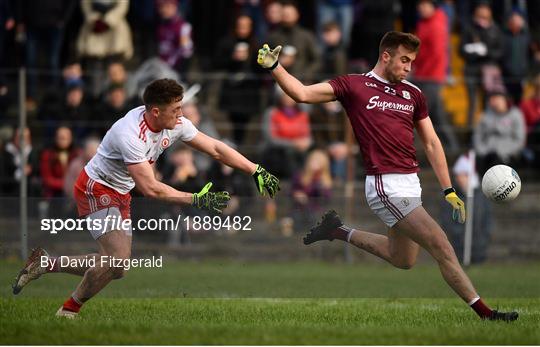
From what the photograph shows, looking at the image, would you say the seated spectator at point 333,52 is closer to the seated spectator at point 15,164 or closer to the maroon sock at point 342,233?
the seated spectator at point 15,164

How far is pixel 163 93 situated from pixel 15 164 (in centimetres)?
855

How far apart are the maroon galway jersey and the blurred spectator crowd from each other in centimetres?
741

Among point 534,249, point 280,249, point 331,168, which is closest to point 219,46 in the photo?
point 331,168

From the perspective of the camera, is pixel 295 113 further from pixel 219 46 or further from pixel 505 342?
pixel 505 342

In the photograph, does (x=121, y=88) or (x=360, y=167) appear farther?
(x=360, y=167)

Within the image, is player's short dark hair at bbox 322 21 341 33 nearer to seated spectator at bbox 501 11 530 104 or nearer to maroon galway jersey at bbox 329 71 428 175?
seated spectator at bbox 501 11 530 104

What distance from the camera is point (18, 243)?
14156 mm

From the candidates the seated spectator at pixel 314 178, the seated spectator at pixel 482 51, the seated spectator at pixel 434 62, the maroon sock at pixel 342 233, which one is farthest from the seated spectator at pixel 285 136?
the maroon sock at pixel 342 233

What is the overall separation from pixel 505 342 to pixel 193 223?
664 cm

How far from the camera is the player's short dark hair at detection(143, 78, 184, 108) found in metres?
11.2

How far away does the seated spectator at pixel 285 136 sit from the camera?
2002cm

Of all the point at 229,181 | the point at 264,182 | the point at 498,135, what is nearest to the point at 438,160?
the point at 264,182

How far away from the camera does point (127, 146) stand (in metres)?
11.2

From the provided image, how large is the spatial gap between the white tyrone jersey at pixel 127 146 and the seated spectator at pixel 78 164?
729cm
